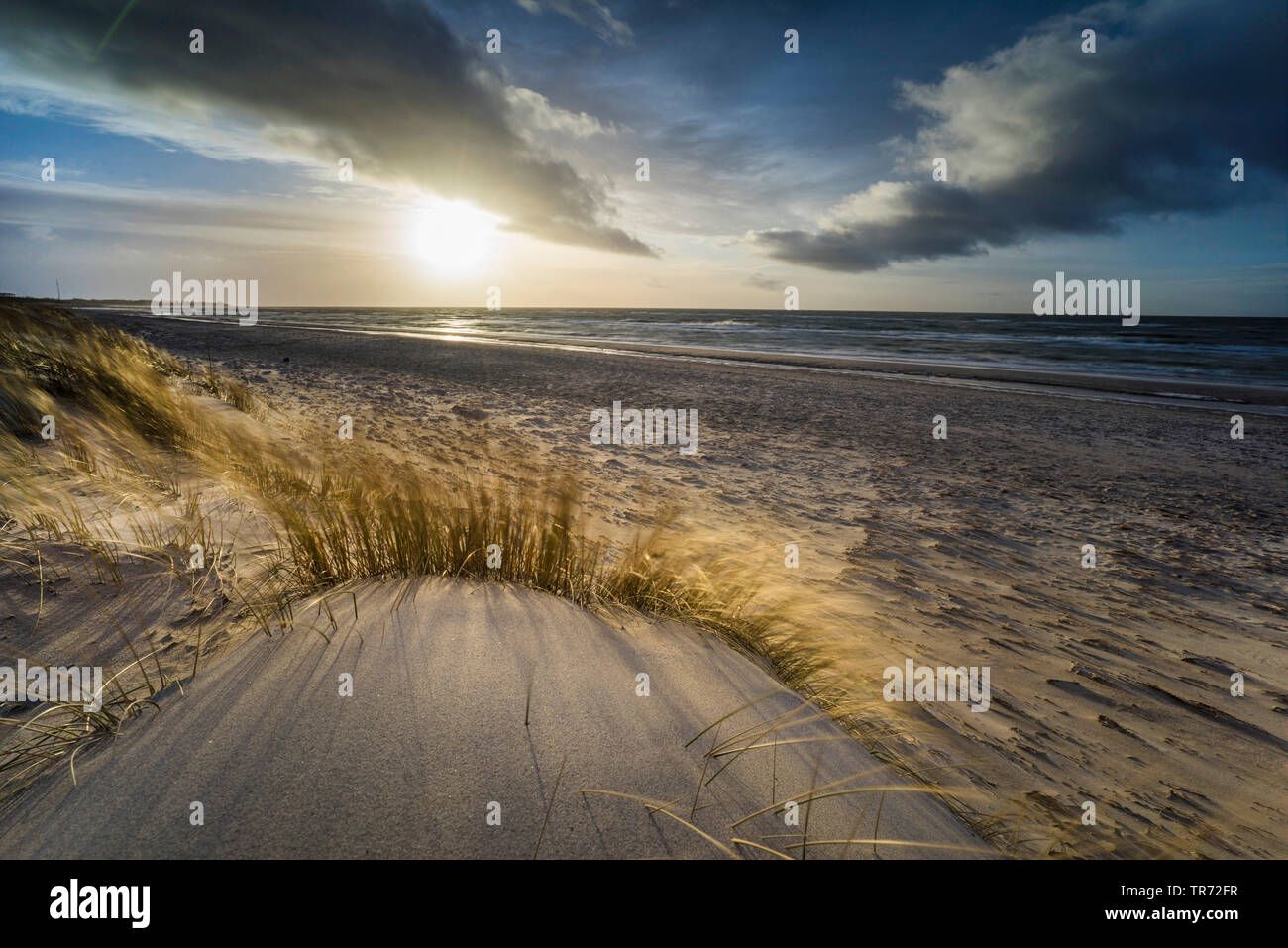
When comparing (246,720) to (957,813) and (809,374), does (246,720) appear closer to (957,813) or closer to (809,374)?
(957,813)

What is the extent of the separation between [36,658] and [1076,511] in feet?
24.8

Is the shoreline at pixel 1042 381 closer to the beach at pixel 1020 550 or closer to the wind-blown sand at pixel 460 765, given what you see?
the beach at pixel 1020 550

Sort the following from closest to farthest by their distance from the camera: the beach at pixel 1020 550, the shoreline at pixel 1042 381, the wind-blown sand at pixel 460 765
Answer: the wind-blown sand at pixel 460 765 < the beach at pixel 1020 550 < the shoreline at pixel 1042 381

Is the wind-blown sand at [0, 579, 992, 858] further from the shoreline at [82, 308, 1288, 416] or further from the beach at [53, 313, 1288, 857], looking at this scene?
the shoreline at [82, 308, 1288, 416]

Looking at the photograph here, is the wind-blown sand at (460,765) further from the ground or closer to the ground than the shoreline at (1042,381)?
closer to the ground

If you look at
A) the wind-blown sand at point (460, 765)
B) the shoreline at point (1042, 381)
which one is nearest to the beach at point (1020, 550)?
the wind-blown sand at point (460, 765)

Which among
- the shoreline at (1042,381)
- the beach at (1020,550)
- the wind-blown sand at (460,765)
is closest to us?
the wind-blown sand at (460,765)

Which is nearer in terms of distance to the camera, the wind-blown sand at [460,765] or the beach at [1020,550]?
the wind-blown sand at [460,765]

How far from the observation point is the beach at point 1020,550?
2314mm

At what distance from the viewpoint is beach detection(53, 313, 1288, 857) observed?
91.1 inches

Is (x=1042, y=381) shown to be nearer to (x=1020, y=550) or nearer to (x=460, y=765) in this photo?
(x=1020, y=550)
